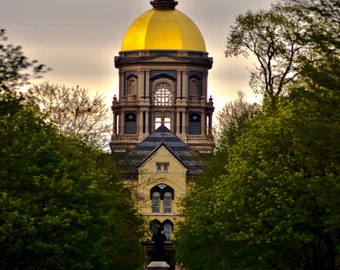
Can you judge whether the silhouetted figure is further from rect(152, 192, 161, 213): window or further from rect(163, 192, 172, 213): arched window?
rect(163, 192, 172, 213): arched window

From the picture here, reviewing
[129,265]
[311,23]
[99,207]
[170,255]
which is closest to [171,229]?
[170,255]

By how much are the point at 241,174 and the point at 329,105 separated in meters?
21.5

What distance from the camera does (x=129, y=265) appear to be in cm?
9419

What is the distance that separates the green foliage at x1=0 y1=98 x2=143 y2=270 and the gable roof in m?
109

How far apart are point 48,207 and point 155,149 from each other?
12309cm

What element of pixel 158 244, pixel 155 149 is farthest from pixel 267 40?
pixel 155 149

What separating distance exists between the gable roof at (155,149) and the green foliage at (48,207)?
109 meters

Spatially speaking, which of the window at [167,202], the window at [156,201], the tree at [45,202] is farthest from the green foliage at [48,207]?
the window at [167,202]

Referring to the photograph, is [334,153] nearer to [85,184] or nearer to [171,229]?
[85,184]

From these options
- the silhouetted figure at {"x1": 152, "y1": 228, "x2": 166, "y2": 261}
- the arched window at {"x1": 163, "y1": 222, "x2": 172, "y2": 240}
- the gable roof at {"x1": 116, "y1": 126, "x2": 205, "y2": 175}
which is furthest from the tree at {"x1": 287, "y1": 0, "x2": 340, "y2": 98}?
the arched window at {"x1": 163, "y1": 222, "x2": 172, "y2": 240}

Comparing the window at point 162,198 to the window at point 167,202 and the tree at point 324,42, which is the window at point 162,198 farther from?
the tree at point 324,42

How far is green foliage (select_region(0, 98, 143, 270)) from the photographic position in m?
57.7

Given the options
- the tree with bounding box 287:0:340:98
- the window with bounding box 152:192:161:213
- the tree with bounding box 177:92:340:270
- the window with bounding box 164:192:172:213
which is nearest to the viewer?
the tree with bounding box 287:0:340:98

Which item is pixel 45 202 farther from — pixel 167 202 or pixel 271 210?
pixel 167 202
